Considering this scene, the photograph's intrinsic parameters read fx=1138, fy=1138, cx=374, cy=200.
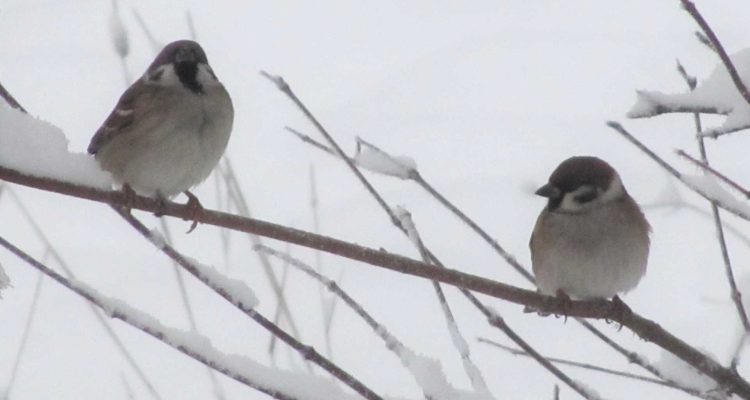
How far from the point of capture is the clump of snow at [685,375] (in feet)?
5.08

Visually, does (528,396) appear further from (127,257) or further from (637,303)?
(127,257)

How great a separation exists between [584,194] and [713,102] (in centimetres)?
143

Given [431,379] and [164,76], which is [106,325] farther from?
[431,379]

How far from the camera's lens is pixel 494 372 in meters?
3.58

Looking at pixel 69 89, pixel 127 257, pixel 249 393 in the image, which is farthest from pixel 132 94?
pixel 69 89

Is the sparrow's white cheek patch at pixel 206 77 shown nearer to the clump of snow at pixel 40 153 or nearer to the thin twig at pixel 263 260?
the thin twig at pixel 263 260

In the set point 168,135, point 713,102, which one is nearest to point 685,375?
point 713,102

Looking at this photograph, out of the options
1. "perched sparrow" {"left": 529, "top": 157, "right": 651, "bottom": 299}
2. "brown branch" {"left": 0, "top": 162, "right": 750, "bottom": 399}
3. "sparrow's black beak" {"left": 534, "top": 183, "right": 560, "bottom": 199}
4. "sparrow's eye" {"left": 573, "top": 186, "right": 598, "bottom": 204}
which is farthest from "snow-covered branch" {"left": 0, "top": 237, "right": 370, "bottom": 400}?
"sparrow's eye" {"left": 573, "top": 186, "right": 598, "bottom": 204}

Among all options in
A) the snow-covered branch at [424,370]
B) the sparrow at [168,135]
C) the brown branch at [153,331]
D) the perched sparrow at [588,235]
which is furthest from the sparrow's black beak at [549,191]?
the brown branch at [153,331]

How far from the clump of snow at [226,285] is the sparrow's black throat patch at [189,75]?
1402 mm

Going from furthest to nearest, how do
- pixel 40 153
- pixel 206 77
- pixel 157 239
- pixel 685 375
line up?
1. pixel 206 77
2. pixel 685 375
3. pixel 157 239
4. pixel 40 153

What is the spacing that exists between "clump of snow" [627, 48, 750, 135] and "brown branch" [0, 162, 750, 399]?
29cm

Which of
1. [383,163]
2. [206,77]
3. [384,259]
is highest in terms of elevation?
[206,77]

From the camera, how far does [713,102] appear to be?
1177 mm
